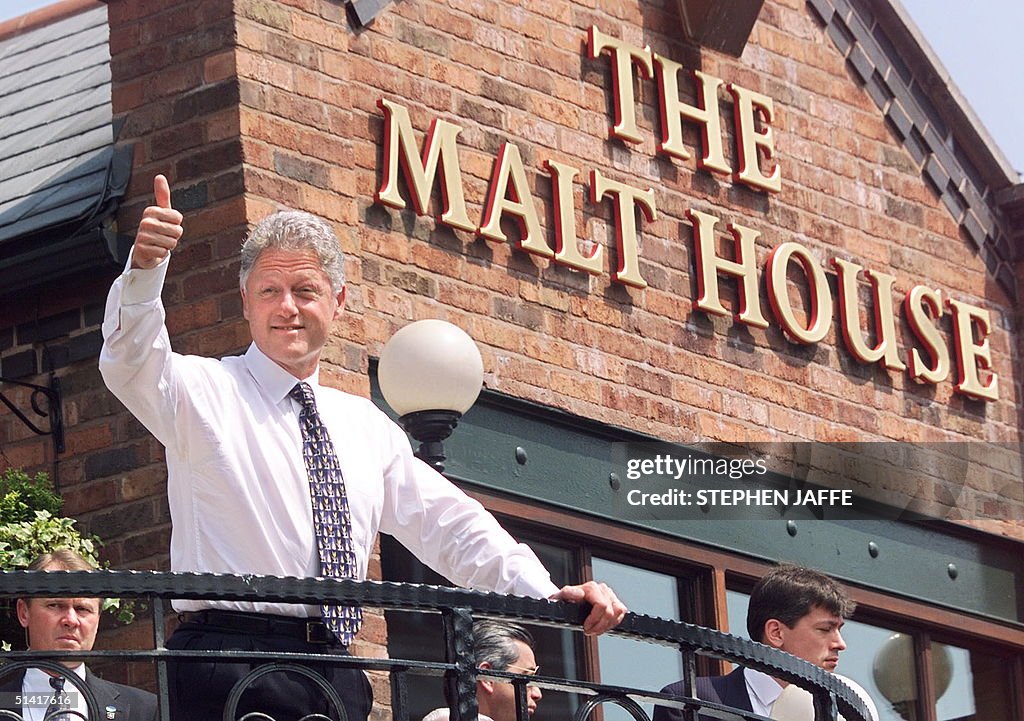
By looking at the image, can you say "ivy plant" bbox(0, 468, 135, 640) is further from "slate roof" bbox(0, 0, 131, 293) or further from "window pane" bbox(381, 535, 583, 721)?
"window pane" bbox(381, 535, 583, 721)

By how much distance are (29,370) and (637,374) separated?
2.77 metres

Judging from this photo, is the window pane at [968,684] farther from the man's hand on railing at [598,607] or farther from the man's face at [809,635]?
the man's hand on railing at [598,607]

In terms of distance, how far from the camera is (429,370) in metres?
7.49

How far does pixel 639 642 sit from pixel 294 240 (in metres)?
4.84

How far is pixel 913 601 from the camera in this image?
1111 centimetres

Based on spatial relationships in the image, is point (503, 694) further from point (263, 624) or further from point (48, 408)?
point (48, 408)

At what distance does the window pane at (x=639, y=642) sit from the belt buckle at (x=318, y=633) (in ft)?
15.5

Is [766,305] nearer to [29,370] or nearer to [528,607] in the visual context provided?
[29,370]

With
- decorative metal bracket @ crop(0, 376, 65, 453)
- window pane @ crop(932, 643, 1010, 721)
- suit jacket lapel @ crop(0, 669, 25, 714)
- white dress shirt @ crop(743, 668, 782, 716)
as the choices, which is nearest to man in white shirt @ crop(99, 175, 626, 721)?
suit jacket lapel @ crop(0, 669, 25, 714)

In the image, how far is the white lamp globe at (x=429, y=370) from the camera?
24.6 ft

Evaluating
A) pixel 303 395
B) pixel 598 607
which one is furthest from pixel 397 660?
pixel 303 395

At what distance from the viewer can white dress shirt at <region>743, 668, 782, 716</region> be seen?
21.5ft

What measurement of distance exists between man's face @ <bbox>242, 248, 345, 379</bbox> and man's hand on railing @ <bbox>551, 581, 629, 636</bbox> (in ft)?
2.81

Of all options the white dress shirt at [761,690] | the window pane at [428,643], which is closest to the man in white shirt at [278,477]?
the white dress shirt at [761,690]
